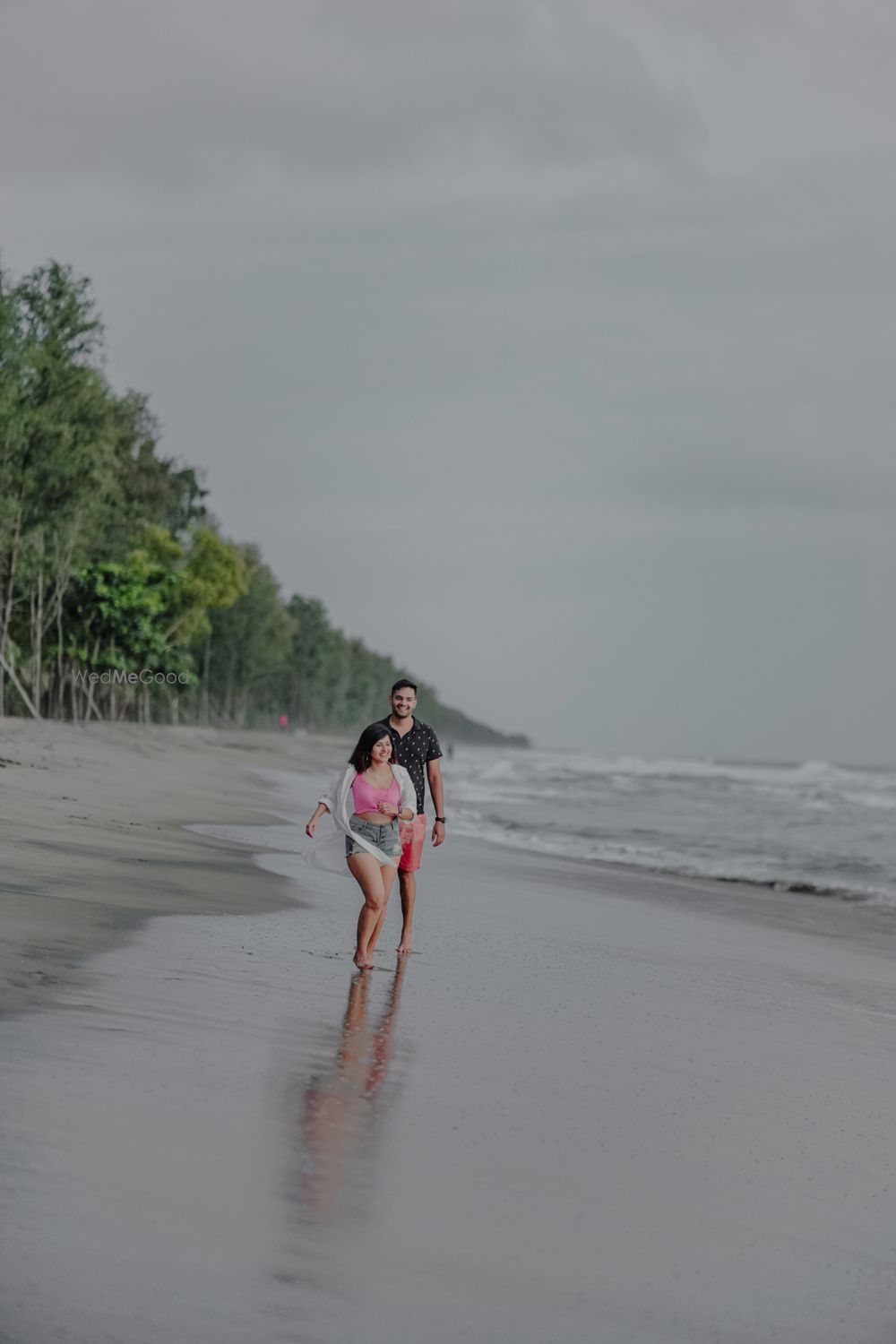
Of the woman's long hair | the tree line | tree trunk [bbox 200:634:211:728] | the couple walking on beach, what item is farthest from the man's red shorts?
tree trunk [bbox 200:634:211:728]

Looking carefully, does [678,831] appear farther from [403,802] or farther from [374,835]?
[374,835]

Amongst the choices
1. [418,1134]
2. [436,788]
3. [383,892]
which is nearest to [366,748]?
[383,892]

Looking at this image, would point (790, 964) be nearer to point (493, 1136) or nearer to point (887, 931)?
point (887, 931)

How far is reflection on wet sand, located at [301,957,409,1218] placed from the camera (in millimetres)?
4691

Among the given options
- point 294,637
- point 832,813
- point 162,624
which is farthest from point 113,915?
point 294,637

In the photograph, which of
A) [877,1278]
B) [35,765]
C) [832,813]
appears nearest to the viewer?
[877,1278]

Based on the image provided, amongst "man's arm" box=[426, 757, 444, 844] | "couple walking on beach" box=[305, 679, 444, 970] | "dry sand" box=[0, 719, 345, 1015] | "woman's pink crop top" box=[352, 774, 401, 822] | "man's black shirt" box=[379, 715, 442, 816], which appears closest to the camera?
"dry sand" box=[0, 719, 345, 1015]

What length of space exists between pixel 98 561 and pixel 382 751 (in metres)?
56.6

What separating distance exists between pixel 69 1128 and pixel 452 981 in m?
4.31

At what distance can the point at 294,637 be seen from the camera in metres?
129

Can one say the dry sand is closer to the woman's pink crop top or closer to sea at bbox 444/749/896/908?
the woman's pink crop top

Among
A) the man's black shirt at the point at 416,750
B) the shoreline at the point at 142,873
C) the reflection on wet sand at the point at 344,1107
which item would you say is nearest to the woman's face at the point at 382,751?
the man's black shirt at the point at 416,750

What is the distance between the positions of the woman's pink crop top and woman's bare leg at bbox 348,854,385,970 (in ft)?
1.00

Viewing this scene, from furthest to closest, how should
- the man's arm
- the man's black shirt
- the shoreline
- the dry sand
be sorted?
1. the man's arm
2. the man's black shirt
3. the shoreline
4. the dry sand
